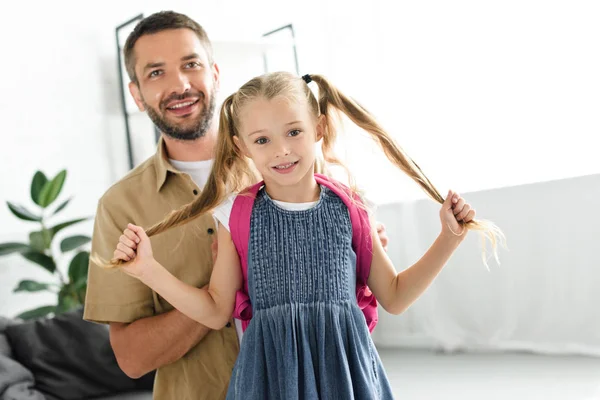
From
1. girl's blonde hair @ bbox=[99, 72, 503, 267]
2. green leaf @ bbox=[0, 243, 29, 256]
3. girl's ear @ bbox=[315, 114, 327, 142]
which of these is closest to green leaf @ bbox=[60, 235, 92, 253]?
green leaf @ bbox=[0, 243, 29, 256]

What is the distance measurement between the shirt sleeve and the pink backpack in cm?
30

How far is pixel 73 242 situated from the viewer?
304 cm

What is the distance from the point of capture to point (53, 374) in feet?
8.42

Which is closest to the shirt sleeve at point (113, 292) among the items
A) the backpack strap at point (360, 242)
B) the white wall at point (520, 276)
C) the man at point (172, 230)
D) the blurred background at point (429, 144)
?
the man at point (172, 230)

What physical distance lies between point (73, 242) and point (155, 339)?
1.80 meters

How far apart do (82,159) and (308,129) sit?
255 centimetres

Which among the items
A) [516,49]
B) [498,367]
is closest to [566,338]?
[498,367]

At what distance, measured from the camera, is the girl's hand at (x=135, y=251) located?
3.73 ft

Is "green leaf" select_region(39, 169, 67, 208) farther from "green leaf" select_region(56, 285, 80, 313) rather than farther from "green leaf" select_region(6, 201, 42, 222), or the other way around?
"green leaf" select_region(56, 285, 80, 313)

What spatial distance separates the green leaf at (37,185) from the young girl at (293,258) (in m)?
1.89

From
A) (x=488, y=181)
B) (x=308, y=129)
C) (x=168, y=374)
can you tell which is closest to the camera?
(x=308, y=129)

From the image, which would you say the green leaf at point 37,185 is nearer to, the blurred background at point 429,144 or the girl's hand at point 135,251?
the blurred background at point 429,144

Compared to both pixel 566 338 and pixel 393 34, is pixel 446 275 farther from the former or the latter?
pixel 393 34

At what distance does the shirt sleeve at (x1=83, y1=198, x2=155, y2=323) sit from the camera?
1.46 meters
